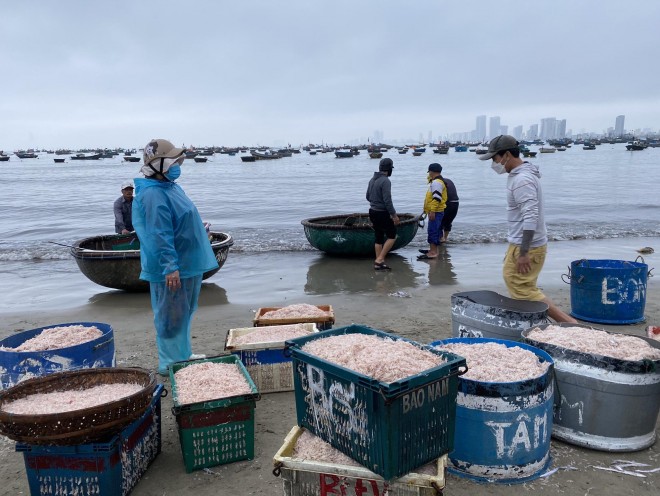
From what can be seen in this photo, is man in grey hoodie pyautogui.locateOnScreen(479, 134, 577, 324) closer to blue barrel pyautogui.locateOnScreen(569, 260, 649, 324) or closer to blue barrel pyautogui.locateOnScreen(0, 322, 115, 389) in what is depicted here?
blue barrel pyautogui.locateOnScreen(569, 260, 649, 324)

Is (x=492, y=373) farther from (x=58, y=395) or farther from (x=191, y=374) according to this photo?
(x=58, y=395)

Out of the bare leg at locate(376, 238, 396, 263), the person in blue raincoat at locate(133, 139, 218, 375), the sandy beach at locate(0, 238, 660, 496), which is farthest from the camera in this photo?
the bare leg at locate(376, 238, 396, 263)

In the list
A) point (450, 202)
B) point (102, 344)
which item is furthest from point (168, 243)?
point (450, 202)

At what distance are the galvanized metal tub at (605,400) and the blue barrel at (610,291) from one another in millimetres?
2860

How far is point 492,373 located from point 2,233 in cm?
2221

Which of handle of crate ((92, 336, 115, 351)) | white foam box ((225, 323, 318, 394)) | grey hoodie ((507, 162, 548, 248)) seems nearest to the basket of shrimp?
white foam box ((225, 323, 318, 394))

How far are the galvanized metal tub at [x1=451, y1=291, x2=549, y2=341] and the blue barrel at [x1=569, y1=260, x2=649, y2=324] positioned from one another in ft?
7.90

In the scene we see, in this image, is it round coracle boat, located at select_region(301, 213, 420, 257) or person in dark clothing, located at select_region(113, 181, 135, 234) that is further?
round coracle boat, located at select_region(301, 213, 420, 257)

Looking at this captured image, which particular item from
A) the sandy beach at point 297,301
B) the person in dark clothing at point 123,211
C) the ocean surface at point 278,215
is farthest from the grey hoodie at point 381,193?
the person in dark clothing at point 123,211

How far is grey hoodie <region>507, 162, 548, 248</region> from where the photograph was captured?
16.3 feet

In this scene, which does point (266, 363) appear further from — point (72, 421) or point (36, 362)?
point (72, 421)

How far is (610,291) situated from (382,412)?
5252mm

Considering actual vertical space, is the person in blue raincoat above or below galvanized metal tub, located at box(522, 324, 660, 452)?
above

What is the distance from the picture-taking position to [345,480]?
295 cm
